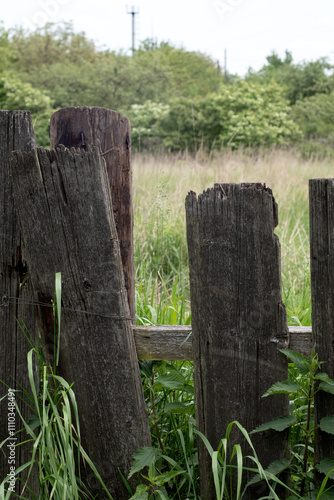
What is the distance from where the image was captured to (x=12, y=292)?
1450mm

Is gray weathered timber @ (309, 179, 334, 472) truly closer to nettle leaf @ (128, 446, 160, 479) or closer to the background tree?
nettle leaf @ (128, 446, 160, 479)

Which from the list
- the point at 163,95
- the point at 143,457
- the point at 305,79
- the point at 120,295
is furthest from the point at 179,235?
the point at 305,79

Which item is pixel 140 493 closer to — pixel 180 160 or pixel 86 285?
pixel 86 285

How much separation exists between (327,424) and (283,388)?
A: 0.18m

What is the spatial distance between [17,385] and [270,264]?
97 centimetres

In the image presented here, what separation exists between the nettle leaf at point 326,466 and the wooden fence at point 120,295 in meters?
0.05

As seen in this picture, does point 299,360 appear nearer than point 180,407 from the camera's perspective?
Yes

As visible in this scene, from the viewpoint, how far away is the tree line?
658 inches

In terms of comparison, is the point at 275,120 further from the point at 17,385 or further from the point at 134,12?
the point at 134,12

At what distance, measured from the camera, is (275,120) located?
17453 mm

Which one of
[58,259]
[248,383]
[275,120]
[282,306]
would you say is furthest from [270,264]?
[275,120]

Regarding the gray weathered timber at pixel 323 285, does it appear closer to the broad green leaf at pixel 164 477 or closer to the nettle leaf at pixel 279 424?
the nettle leaf at pixel 279 424

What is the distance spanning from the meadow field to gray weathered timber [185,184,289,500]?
0.60 meters

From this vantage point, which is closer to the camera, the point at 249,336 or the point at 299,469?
the point at 249,336
